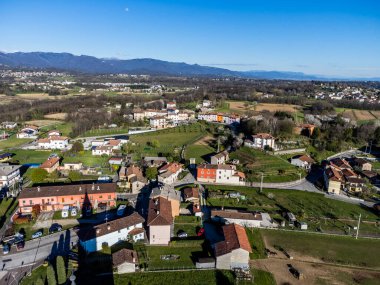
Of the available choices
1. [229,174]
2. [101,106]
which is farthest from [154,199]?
[101,106]

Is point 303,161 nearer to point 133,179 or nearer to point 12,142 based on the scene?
point 133,179

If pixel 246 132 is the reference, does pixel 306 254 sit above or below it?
below

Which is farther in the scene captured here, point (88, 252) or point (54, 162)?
point (54, 162)

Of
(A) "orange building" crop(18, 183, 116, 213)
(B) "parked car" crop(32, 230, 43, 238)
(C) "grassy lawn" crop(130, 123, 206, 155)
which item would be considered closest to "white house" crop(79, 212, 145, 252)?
(B) "parked car" crop(32, 230, 43, 238)

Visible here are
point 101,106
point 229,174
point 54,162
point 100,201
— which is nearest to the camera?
point 100,201

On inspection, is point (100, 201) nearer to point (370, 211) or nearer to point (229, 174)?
point (229, 174)

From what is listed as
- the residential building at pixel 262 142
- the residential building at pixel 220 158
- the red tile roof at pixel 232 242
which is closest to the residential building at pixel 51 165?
the residential building at pixel 220 158

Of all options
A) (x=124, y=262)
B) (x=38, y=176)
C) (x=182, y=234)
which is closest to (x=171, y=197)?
(x=182, y=234)
